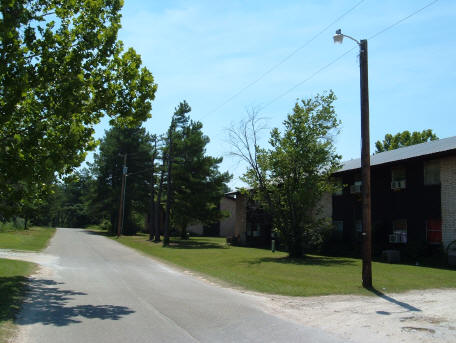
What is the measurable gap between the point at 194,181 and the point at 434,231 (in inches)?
931

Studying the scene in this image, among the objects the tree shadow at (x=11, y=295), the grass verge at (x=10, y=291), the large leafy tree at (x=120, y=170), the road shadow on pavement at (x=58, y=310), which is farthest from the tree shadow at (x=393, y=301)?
the large leafy tree at (x=120, y=170)

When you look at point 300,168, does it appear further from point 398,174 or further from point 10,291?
point 10,291

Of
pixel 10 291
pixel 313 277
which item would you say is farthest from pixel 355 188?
pixel 10 291

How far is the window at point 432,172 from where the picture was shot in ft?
Answer: 75.7

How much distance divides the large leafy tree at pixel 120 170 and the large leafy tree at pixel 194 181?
19670 mm

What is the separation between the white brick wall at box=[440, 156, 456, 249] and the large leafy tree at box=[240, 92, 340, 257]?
593cm

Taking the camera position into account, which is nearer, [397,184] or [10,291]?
[10,291]

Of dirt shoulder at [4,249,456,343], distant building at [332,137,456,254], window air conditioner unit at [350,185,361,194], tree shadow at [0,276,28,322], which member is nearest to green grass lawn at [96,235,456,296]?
dirt shoulder at [4,249,456,343]

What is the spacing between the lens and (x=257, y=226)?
137 feet

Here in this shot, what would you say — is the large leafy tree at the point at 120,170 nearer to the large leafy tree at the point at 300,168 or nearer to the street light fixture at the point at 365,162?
the large leafy tree at the point at 300,168

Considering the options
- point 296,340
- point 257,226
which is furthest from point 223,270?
point 257,226

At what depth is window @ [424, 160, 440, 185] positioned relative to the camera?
23078 millimetres

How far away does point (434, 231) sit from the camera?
905 inches

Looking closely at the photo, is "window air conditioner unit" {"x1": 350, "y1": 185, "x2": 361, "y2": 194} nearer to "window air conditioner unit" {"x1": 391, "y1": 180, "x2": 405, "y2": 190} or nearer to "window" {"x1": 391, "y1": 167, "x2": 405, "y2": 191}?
"window" {"x1": 391, "y1": 167, "x2": 405, "y2": 191}
